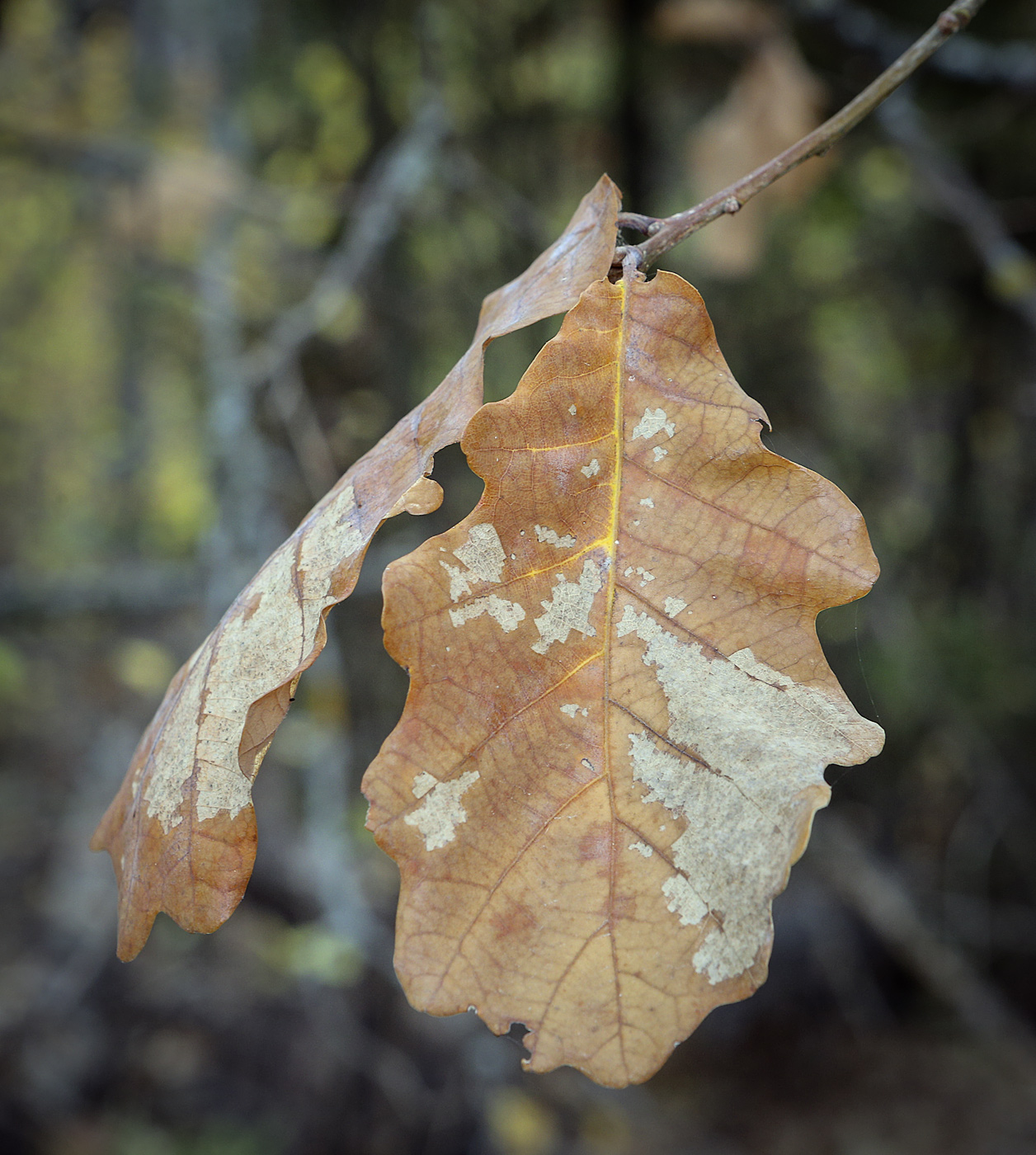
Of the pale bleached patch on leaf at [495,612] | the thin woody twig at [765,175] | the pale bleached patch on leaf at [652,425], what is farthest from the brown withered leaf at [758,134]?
the pale bleached patch on leaf at [495,612]

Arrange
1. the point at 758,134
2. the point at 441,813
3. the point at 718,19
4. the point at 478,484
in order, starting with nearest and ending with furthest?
the point at 441,813, the point at 758,134, the point at 718,19, the point at 478,484

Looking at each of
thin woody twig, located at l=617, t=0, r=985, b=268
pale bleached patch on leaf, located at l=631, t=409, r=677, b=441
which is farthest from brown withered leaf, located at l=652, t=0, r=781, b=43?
pale bleached patch on leaf, located at l=631, t=409, r=677, b=441

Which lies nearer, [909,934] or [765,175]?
[765,175]

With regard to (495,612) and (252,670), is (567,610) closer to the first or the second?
(495,612)

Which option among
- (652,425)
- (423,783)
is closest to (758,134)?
(652,425)

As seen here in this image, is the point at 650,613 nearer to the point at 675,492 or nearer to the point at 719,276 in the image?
the point at 675,492

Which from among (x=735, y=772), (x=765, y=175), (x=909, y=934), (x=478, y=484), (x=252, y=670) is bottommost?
(x=909, y=934)

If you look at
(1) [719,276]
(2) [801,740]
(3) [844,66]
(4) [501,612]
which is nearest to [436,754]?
(4) [501,612]
